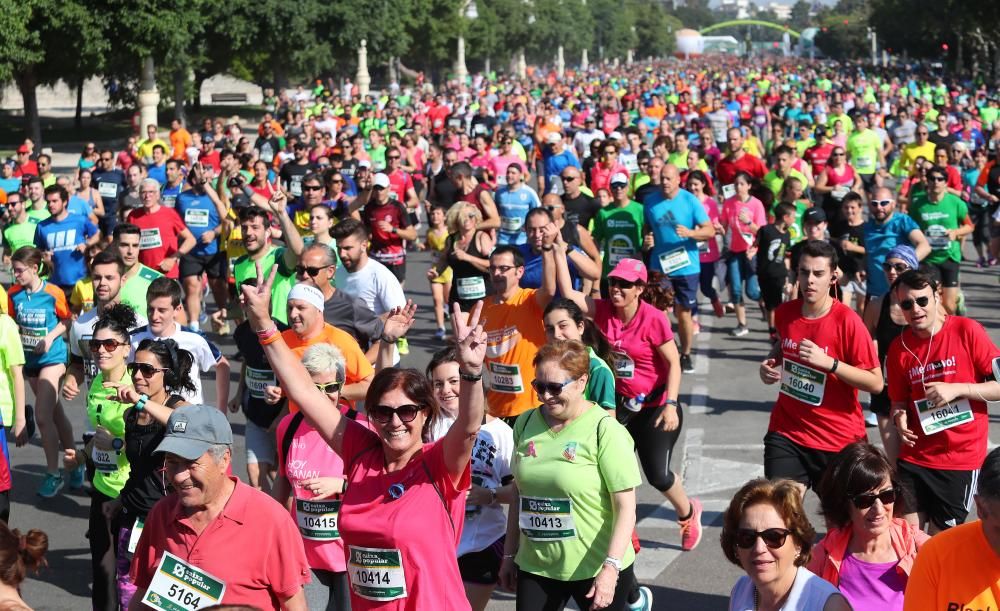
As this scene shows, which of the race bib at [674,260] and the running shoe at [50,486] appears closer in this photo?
the running shoe at [50,486]

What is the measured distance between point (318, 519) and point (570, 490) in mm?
1228

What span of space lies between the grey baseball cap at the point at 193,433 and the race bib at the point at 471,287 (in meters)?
→ 7.14

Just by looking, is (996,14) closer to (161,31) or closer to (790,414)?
(161,31)

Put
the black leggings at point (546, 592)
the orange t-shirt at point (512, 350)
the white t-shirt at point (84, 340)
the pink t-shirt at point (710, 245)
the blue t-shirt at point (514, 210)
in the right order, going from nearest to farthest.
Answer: the black leggings at point (546, 592)
the orange t-shirt at point (512, 350)
the white t-shirt at point (84, 340)
the pink t-shirt at point (710, 245)
the blue t-shirt at point (514, 210)

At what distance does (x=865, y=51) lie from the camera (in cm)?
16788

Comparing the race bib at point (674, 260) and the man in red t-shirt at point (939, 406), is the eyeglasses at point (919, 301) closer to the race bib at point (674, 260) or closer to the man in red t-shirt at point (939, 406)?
the man in red t-shirt at point (939, 406)

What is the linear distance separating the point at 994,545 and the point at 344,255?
19.4ft

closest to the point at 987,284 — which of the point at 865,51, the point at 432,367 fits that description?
the point at 432,367

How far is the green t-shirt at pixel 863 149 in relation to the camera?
20627mm

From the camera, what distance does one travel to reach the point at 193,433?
477 cm

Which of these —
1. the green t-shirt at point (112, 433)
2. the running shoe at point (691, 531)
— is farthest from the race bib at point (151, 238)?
the running shoe at point (691, 531)

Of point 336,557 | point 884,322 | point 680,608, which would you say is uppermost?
point 884,322

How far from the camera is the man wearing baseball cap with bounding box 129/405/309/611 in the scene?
4.75m

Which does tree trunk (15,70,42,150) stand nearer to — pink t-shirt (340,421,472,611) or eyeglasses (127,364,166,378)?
eyeglasses (127,364,166,378)
